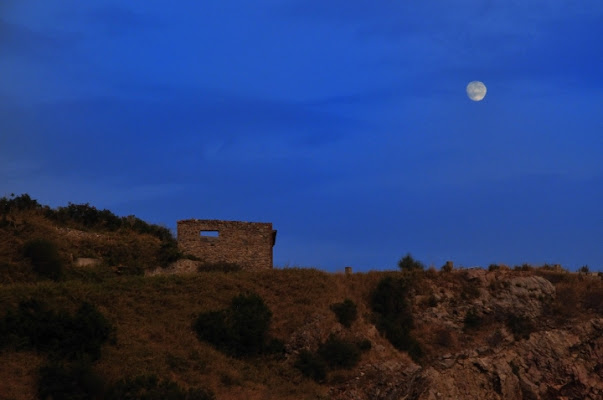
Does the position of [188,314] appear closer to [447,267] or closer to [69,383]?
[69,383]

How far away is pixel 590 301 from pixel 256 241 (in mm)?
18323

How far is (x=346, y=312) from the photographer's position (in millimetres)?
39469

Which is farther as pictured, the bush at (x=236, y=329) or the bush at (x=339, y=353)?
the bush at (x=236, y=329)

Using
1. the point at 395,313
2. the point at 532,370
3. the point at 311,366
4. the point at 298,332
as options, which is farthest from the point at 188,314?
the point at 532,370

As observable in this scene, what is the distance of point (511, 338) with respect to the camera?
1540 inches

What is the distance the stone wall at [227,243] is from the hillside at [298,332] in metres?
3.30

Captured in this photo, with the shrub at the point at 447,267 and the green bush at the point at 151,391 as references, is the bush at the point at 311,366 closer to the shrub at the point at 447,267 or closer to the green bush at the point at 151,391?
the green bush at the point at 151,391

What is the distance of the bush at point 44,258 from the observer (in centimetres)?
4206

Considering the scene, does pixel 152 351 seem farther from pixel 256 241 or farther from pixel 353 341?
pixel 256 241

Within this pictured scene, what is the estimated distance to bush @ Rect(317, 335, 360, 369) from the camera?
3653cm

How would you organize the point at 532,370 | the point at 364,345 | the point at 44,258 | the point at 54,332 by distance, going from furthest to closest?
the point at 44,258
the point at 364,345
the point at 532,370
the point at 54,332

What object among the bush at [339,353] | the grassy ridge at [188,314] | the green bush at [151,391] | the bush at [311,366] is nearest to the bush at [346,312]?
the grassy ridge at [188,314]

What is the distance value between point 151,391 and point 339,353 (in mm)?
9033

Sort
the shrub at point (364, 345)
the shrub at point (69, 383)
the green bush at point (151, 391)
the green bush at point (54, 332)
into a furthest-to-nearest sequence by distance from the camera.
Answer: the shrub at point (364, 345)
the green bush at point (54, 332)
the green bush at point (151, 391)
the shrub at point (69, 383)
